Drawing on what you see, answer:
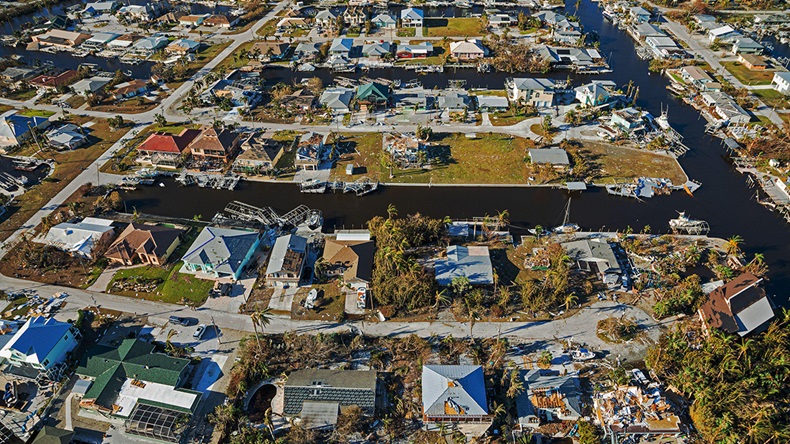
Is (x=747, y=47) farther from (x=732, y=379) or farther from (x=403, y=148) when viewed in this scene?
(x=732, y=379)

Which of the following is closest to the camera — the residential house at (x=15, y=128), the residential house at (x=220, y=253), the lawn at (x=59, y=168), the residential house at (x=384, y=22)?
the residential house at (x=220, y=253)

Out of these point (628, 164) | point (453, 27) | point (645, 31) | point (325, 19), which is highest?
point (645, 31)

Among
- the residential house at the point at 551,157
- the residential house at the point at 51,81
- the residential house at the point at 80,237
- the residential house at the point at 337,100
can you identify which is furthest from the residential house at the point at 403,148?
the residential house at the point at 51,81

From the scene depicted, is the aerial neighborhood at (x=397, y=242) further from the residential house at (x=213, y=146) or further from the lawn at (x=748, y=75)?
the lawn at (x=748, y=75)

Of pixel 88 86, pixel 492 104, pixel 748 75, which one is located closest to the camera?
pixel 492 104

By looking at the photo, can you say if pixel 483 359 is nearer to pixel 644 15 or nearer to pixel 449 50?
pixel 449 50

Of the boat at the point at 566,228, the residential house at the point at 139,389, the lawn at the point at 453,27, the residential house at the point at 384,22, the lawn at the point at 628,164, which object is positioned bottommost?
the residential house at the point at 139,389

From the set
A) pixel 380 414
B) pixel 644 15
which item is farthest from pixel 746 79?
pixel 380 414

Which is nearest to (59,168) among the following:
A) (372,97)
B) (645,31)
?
(372,97)
